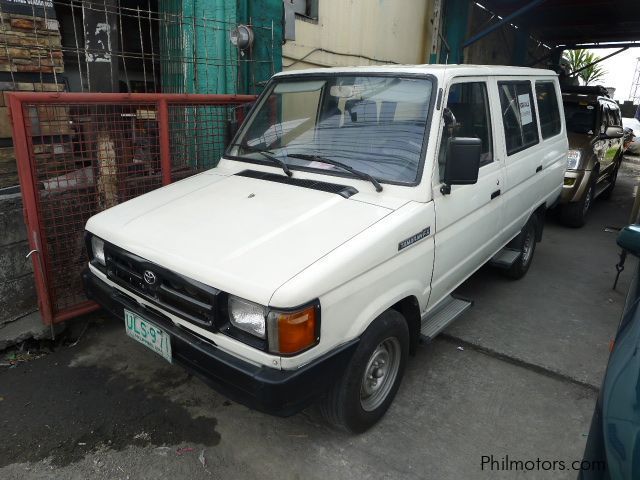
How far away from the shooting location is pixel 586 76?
19969 millimetres

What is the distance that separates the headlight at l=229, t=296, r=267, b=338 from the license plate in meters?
0.48

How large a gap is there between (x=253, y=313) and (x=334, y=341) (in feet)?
1.36

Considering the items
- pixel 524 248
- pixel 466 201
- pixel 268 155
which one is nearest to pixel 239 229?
pixel 268 155

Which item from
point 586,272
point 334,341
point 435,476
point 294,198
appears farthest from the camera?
point 586,272

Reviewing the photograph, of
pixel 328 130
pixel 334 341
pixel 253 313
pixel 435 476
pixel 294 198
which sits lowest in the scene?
pixel 435 476

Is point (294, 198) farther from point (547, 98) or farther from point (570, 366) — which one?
point (547, 98)

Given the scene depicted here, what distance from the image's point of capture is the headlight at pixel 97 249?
284 cm

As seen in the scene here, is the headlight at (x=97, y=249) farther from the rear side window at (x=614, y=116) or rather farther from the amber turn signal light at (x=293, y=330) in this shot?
the rear side window at (x=614, y=116)

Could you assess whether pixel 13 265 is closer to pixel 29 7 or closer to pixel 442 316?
pixel 29 7

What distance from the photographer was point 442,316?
10.8 feet

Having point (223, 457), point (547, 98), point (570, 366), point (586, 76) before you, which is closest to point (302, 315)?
point (223, 457)

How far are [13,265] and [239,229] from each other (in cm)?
207

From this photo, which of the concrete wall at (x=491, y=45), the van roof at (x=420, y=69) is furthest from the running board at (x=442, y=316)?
the concrete wall at (x=491, y=45)

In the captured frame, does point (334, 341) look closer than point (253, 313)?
No
